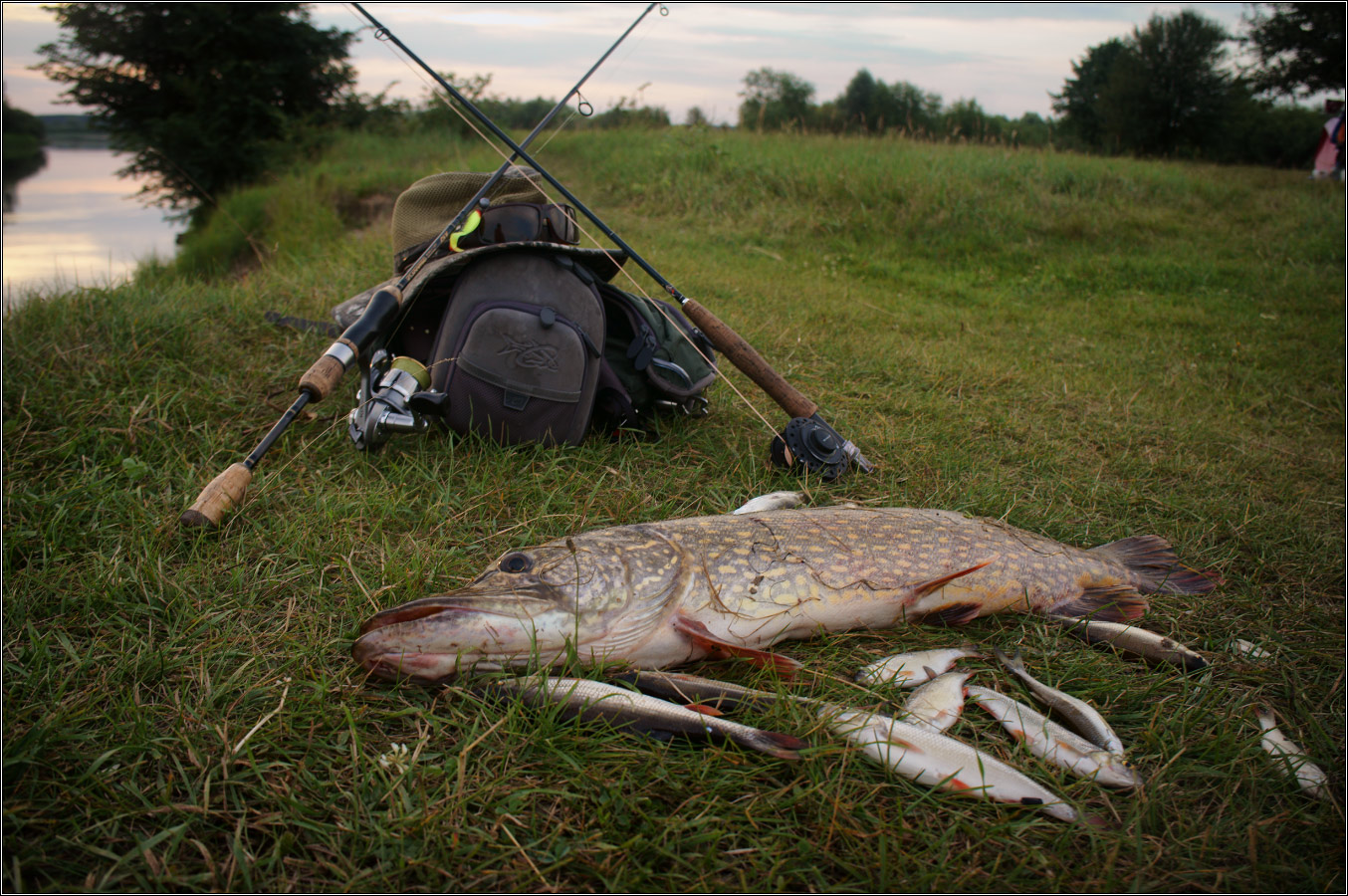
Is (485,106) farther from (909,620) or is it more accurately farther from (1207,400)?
(909,620)

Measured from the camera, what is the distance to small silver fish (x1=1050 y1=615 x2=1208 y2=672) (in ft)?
7.06

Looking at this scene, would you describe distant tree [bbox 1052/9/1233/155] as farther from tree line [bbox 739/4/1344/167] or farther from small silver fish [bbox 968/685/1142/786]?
small silver fish [bbox 968/685/1142/786]

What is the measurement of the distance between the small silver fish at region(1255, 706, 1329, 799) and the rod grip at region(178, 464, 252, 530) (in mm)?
3246

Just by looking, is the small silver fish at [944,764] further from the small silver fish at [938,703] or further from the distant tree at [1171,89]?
the distant tree at [1171,89]

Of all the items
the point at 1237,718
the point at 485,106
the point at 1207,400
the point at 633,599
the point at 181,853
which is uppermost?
the point at 485,106

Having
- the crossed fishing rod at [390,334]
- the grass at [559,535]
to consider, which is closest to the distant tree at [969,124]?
the grass at [559,535]

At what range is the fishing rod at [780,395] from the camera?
3201 millimetres

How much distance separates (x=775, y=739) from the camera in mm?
1686

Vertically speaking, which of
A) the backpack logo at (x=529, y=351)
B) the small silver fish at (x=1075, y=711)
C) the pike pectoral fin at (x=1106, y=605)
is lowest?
the small silver fish at (x=1075, y=711)

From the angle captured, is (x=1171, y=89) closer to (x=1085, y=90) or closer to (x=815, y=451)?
(x=1085, y=90)

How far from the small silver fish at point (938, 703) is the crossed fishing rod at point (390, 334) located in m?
1.33

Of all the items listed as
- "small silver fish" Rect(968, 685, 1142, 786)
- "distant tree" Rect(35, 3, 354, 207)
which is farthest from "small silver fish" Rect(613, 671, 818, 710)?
"distant tree" Rect(35, 3, 354, 207)

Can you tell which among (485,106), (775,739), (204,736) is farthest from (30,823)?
(485,106)

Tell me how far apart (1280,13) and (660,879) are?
27565mm
